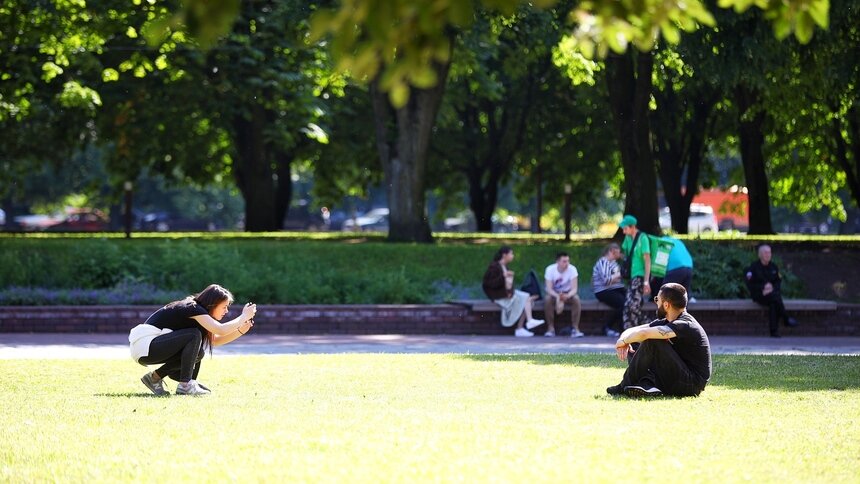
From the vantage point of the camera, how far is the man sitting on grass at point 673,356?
10.9 metres

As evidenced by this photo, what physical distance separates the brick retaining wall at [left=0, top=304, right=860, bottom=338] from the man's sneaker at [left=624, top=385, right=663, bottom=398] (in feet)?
28.3

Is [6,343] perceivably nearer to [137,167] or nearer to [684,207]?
[137,167]

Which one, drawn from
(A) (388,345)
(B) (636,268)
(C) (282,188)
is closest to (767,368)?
(B) (636,268)

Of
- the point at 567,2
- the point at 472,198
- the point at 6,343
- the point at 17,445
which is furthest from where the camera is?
→ the point at 472,198

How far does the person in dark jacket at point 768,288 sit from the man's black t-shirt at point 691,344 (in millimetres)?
9120

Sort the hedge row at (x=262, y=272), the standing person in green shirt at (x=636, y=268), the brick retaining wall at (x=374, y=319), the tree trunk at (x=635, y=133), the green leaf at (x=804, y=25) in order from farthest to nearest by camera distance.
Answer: the tree trunk at (x=635, y=133) → the hedge row at (x=262, y=272) → the brick retaining wall at (x=374, y=319) → the standing person in green shirt at (x=636, y=268) → the green leaf at (x=804, y=25)

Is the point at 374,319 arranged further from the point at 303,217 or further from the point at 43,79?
the point at 303,217

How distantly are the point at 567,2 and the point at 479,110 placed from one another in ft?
62.9

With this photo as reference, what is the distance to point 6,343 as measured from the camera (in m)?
17.2

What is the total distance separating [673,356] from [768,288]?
9.36 m

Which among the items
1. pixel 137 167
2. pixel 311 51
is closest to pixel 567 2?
pixel 311 51

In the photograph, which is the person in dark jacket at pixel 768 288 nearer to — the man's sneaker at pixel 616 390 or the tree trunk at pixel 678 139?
the man's sneaker at pixel 616 390

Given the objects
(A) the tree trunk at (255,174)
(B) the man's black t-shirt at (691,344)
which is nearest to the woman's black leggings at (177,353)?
(B) the man's black t-shirt at (691,344)

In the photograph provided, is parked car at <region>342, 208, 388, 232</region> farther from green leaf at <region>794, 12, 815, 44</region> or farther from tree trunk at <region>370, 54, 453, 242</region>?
green leaf at <region>794, 12, 815, 44</region>
